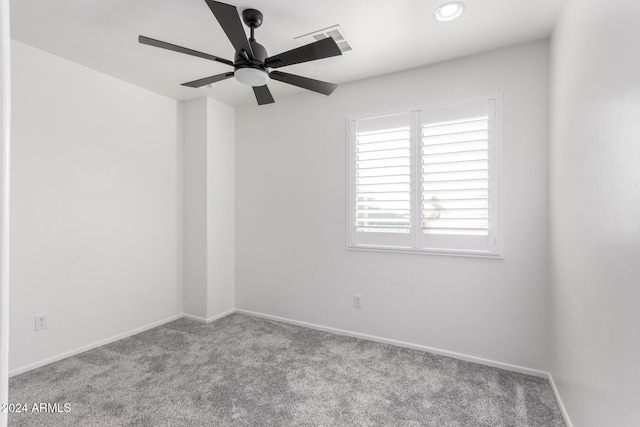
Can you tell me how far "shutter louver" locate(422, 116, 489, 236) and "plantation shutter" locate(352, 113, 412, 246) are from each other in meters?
0.18

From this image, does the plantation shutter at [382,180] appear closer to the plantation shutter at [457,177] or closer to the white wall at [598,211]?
the plantation shutter at [457,177]

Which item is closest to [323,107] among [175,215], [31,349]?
[175,215]

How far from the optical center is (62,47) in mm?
2525

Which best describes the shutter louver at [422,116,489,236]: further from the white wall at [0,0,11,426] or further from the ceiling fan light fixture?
the white wall at [0,0,11,426]

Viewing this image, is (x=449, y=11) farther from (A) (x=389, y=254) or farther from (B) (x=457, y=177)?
(A) (x=389, y=254)

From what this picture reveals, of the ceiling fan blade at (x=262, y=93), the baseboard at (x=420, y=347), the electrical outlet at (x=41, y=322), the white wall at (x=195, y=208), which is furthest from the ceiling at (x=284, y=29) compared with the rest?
the baseboard at (x=420, y=347)

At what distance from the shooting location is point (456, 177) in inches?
→ 105

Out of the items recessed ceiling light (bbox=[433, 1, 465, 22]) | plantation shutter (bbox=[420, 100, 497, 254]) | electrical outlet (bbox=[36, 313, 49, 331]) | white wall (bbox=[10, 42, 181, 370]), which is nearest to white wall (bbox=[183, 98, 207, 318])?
white wall (bbox=[10, 42, 181, 370])

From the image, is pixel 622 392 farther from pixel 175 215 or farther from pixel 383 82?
pixel 175 215

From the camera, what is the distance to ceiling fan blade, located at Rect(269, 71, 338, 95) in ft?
7.15

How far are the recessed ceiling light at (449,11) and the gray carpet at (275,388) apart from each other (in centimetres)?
257

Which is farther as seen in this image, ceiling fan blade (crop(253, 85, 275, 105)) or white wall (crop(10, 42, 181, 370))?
white wall (crop(10, 42, 181, 370))

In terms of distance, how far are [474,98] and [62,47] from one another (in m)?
3.36

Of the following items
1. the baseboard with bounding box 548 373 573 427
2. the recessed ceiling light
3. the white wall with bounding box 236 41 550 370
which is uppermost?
the recessed ceiling light
